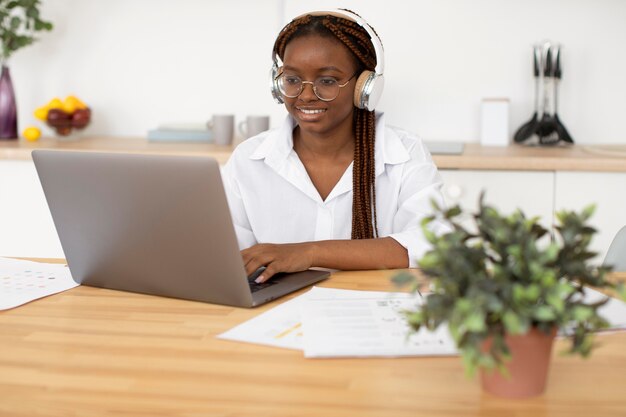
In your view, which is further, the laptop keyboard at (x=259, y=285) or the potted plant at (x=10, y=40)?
the potted plant at (x=10, y=40)

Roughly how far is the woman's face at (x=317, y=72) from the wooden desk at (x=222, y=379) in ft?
2.62

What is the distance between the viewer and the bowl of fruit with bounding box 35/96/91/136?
3.23 metres

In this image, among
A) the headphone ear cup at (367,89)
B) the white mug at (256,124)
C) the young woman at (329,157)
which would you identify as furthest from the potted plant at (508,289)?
the white mug at (256,124)

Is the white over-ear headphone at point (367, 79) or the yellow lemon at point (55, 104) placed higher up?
the white over-ear headphone at point (367, 79)

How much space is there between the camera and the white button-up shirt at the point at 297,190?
2.04 metres

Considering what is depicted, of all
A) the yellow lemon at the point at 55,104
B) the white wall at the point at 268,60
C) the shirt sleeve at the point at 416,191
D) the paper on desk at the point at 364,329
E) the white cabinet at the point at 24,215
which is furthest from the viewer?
the yellow lemon at the point at 55,104

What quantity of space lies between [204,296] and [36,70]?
2.40 m

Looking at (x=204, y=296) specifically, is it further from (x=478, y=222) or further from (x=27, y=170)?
(x=27, y=170)

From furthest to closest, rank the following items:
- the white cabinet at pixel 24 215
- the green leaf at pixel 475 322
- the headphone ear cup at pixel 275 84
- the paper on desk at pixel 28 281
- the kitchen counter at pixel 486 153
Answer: the white cabinet at pixel 24 215 < the kitchen counter at pixel 486 153 < the headphone ear cup at pixel 275 84 < the paper on desk at pixel 28 281 < the green leaf at pixel 475 322

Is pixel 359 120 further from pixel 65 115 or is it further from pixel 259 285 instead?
pixel 65 115

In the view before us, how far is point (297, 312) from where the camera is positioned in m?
1.30

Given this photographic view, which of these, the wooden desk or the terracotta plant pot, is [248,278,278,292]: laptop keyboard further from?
the terracotta plant pot

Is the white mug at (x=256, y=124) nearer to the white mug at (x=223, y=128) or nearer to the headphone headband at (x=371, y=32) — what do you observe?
the white mug at (x=223, y=128)

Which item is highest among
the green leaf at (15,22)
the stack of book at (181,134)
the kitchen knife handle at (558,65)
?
the green leaf at (15,22)
